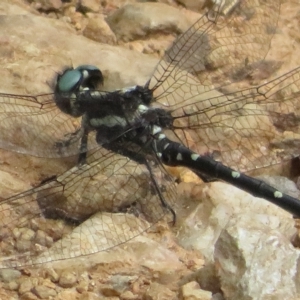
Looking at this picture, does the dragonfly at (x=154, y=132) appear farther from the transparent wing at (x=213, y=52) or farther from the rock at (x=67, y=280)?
the rock at (x=67, y=280)

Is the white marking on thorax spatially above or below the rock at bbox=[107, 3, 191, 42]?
below

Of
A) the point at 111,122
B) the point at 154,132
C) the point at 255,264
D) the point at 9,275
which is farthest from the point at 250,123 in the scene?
the point at 9,275

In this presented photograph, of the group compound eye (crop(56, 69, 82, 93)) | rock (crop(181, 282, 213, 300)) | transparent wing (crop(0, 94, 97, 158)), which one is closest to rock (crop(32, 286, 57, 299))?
rock (crop(181, 282, 213, 300))

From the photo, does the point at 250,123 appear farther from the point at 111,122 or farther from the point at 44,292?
the point at 44,292

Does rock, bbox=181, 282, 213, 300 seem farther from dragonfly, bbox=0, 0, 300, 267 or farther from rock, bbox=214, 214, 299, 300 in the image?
dragonfly, bbox=0, 0, 300, 267

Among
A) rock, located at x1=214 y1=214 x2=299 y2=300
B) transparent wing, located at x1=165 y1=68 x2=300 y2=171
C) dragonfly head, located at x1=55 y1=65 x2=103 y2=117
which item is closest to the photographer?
rock, located at x1=214 y1=214 x2=299 y2=300

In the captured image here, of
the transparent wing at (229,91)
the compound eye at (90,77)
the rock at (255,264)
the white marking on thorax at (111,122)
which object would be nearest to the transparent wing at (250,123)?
the transparent wing at (229,91)

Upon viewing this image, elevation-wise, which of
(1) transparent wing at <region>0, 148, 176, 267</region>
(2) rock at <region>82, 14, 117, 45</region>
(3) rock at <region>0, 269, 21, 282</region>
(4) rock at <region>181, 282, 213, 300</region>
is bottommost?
(4) rock at <region>181, 282, 213, 300</region>

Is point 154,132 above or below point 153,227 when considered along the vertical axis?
above

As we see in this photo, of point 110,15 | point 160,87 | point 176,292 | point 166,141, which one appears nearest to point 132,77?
point 160,87
